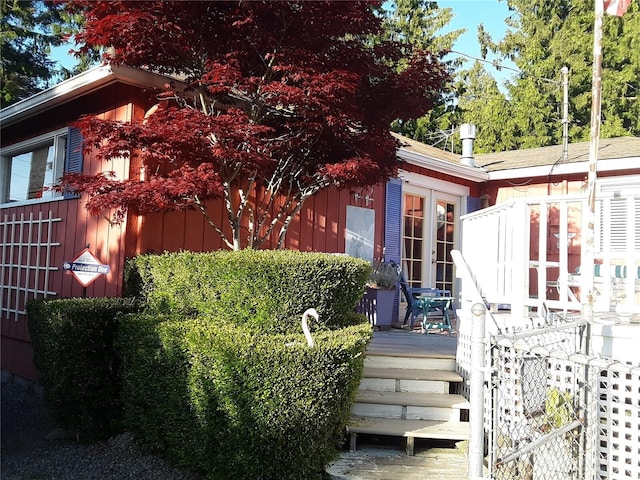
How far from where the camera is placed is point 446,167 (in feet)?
28.4

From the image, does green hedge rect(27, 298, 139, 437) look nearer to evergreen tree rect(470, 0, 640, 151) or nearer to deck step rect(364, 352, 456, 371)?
deck step rect(364, 352, 456, 371)

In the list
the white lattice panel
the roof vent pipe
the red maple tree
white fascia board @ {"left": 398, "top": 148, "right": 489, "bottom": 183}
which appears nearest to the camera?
the white lattice panel

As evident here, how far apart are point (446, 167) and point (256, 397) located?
20.9 feet

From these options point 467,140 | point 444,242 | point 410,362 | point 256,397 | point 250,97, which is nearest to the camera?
point 256,397

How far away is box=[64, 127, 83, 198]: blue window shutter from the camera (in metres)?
5.82

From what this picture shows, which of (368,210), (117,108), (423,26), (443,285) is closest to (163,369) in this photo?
(117,108)

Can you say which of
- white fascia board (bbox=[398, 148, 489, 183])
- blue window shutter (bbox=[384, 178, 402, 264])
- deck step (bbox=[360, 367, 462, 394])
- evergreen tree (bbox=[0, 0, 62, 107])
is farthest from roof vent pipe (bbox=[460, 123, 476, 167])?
evergreen tree (bbox=[0, 0, 62, 107])

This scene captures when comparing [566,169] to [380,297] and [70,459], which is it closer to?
[380,297]

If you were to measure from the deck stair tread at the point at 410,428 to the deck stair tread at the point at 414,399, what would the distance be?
12 centimetres

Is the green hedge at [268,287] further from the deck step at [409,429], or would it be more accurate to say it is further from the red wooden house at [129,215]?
the red wooden house at [129,215]

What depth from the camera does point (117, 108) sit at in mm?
5465

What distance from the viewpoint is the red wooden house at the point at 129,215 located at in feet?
17.6

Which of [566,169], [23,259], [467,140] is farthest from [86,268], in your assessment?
[467,140]

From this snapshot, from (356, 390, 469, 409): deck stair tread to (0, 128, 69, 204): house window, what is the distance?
4179 millimetres
